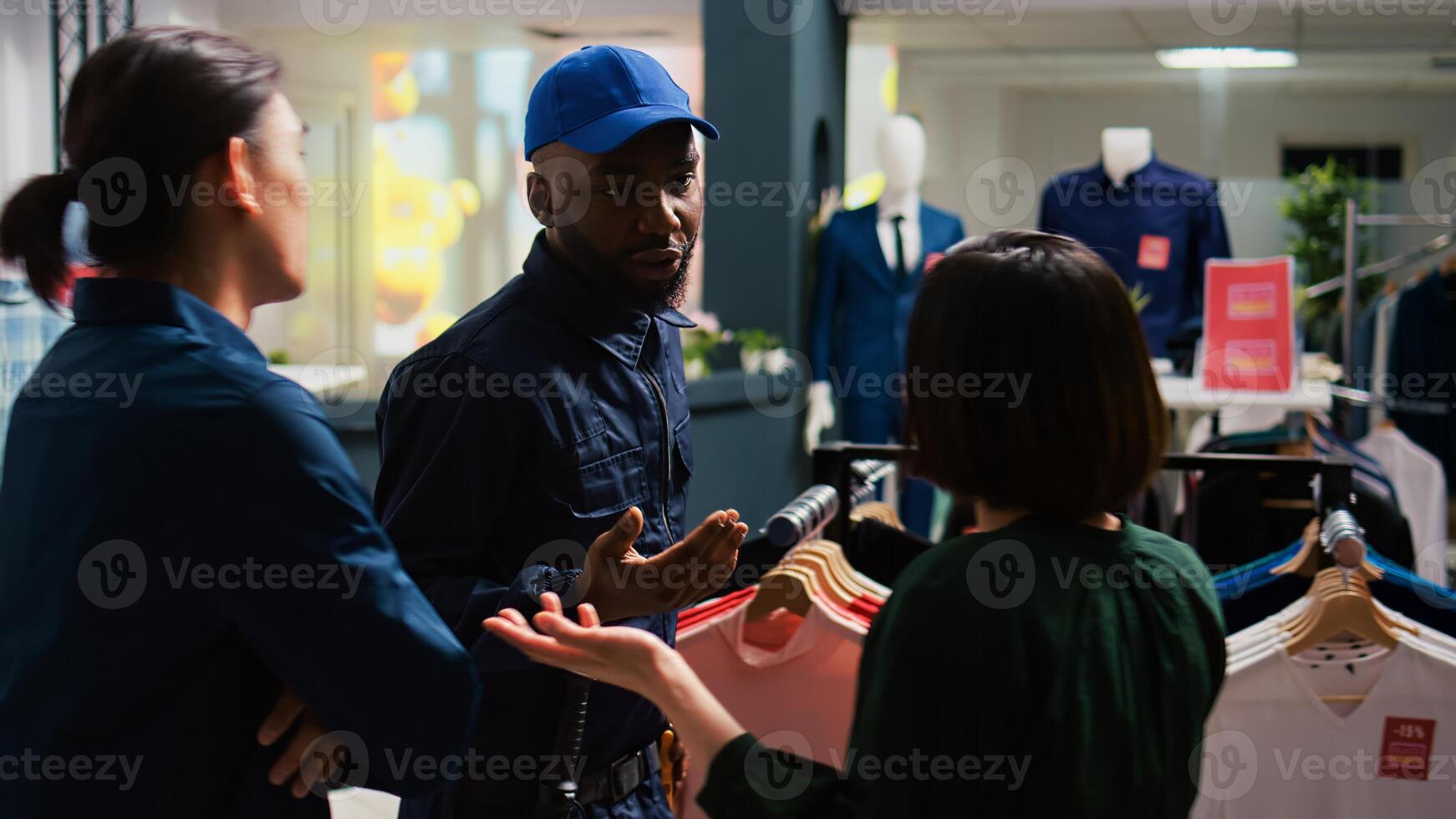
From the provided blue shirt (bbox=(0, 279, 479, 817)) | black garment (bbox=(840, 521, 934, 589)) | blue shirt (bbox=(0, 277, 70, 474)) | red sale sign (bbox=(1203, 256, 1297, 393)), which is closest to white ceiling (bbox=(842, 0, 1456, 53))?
red sale sign (bbox=(1203, 256, 1297, 393))

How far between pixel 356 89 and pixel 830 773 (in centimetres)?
849

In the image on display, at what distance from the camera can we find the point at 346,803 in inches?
125

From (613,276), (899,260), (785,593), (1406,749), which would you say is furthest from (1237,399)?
(613,276)

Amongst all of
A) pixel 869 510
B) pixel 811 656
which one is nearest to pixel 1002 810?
pixel 811 656

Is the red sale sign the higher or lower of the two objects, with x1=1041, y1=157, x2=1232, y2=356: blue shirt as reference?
lower

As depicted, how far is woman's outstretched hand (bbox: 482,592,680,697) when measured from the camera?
3.28 feet

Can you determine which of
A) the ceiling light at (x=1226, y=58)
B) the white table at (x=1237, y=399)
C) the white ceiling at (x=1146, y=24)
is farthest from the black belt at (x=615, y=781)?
→ the ceiling light at (x=1226, y=58)

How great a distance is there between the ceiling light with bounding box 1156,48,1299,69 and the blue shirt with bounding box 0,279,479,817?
681 cm

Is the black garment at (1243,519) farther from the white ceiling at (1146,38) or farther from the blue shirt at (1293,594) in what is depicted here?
the white ceiling at (1146,38)

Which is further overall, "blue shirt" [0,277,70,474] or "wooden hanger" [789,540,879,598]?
"blue shirt" [0,277,70,474]

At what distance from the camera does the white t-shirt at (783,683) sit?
1.79m

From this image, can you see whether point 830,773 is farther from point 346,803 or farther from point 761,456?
point 761,456

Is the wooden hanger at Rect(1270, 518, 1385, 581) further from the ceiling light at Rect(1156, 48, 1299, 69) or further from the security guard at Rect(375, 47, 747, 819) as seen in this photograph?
the ceiling light at Rect(1156, 48, 1299, 69)

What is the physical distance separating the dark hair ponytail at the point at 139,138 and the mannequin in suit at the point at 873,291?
175 inches
